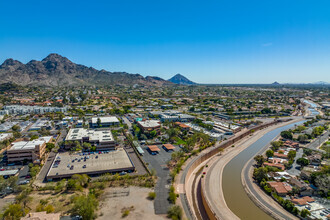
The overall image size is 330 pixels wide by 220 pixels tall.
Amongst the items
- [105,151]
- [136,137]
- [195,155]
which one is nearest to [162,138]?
[136,137]

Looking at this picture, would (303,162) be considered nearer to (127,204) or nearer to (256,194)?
(256,194)

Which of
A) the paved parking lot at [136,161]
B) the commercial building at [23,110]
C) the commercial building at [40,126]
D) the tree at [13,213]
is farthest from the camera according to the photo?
the commercial building at [23,110]

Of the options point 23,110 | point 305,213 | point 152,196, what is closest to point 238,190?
point 305,213

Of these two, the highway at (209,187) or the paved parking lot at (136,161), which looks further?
the paved parking lot at (136,161)

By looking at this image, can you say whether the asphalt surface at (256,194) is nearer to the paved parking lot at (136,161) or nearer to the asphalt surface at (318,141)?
the paved parking lot at (136,161)

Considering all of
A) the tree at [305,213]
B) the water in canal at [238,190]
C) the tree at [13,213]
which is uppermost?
the tree at [13,213]

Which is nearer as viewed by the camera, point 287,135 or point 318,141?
point 318,141

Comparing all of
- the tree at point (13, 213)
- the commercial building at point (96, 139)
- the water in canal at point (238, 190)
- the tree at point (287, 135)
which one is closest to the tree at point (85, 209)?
the tree at point (13, 213)
